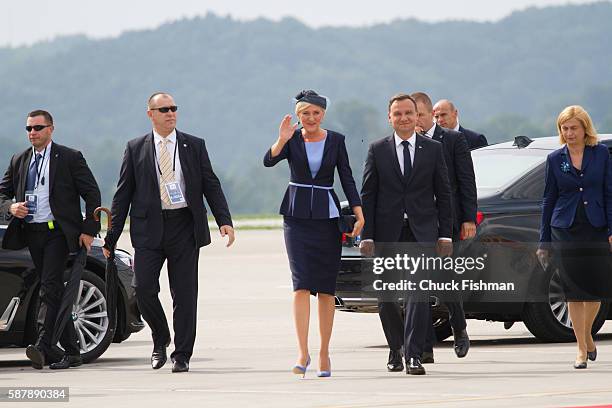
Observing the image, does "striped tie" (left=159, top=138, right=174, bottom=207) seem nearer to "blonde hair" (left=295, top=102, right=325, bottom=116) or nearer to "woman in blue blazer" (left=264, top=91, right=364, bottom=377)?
"woman in blue blazer" (left=264, top=91, right=364, bottom=377)

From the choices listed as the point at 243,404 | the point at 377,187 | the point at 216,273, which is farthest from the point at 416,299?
the point at 216,273

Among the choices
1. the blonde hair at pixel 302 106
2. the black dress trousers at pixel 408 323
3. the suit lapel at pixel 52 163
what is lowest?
the black dress trousers at pixel 408 323

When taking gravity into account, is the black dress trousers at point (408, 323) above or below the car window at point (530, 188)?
below

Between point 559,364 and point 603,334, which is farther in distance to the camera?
point 603,334

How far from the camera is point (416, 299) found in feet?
35.6

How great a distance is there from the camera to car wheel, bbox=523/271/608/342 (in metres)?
13.1

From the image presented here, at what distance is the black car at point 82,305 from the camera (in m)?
12.0

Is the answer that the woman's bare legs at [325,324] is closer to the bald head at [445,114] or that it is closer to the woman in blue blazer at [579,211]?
the woman in blue blazer at [579,211]

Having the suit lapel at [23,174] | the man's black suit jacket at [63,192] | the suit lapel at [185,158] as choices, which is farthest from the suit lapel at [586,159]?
the suit lapel at [23,174]

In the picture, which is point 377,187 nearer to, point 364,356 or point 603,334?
point 364,356

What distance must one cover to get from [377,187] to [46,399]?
113 inches

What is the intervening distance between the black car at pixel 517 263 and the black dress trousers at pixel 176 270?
186cm

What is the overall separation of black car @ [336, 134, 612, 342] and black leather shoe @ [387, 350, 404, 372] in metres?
1.67

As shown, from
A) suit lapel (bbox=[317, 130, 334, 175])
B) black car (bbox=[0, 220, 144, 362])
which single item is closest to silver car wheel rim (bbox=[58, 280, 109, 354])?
black car (bbox=[0, 220, 144, 362])
